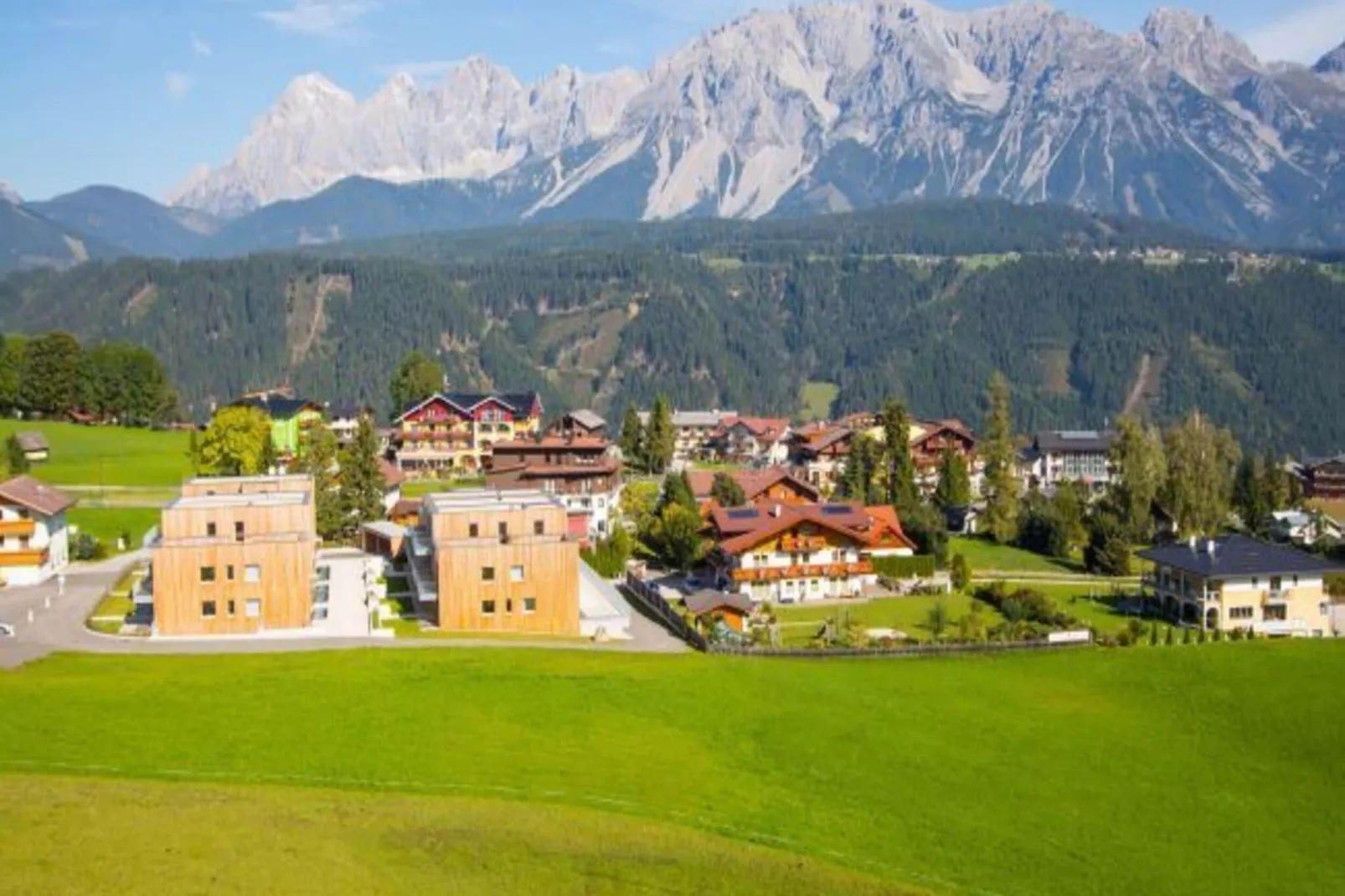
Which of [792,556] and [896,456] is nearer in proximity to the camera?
[792,556]

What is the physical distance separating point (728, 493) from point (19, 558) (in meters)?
36.0

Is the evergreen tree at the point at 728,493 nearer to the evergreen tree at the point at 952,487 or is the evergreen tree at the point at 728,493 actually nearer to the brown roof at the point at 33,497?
the evergreen tree at the point at 952,487

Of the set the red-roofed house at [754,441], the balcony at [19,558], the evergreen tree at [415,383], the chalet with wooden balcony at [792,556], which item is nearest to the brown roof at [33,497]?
the balcony at [19,558]

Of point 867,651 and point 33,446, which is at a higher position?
point 33,446

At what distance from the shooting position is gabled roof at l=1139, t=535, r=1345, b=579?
5897 centimetres

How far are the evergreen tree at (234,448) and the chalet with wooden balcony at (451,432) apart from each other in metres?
24.2

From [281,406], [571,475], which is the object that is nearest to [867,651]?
[571,475]

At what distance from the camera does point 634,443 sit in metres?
104

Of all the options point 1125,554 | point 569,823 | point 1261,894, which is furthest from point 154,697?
point 1125,554

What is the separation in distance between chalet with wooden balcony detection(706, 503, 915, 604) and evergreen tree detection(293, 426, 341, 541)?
1828cm

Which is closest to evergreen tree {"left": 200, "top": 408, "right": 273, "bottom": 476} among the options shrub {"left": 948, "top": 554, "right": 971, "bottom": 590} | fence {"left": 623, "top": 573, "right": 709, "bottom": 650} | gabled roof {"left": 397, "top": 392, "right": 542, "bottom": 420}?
gabled roof {"left": 397, "top": 392, "right": 542, "bottom": 420}

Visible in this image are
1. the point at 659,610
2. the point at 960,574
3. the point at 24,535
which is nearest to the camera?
the point at 659,610

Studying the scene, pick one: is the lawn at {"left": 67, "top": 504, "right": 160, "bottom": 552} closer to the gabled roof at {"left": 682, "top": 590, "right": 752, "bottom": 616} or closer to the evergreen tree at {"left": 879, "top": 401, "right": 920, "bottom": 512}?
the gabled roof at {"left": 682, "top": 590, "right": 752, "bottom": 616}

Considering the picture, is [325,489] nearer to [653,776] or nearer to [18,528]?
[18,528]
